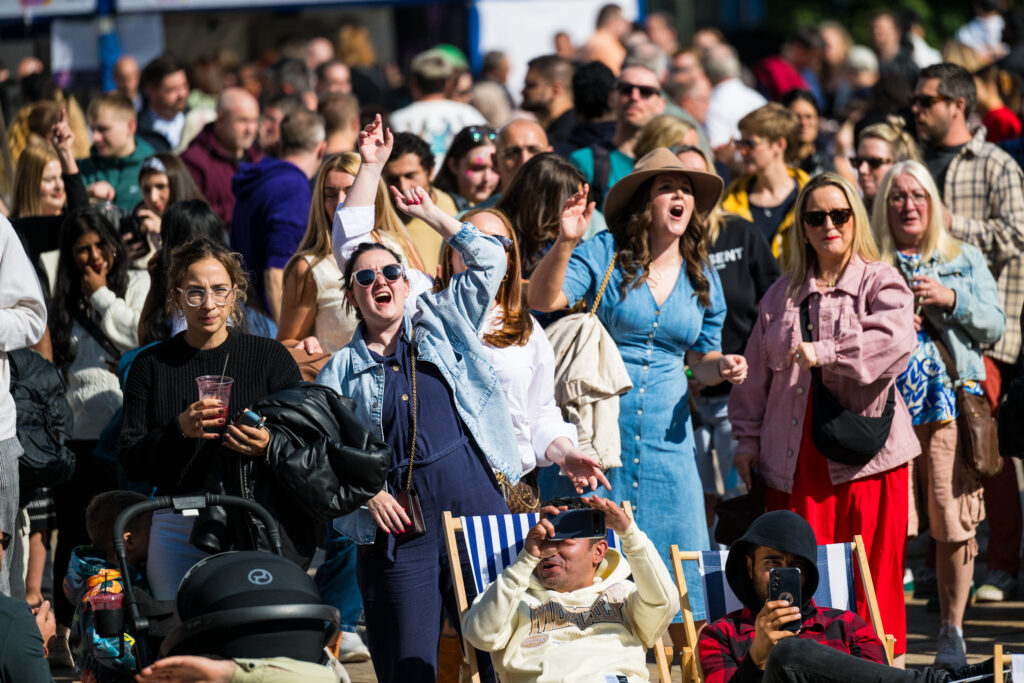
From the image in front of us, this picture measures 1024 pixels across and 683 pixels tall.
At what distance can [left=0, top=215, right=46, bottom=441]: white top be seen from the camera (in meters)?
5.20

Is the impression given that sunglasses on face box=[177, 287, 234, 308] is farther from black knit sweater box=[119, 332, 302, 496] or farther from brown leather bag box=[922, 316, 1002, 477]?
brown leather bag box=[922, 316, 1002, 477]

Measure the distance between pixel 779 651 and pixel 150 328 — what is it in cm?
304

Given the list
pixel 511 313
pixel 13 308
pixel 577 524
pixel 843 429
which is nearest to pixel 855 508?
pixel 843 429

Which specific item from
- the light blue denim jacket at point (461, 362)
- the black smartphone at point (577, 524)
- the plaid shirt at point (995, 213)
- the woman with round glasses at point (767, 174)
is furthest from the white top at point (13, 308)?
the plaid shirt at point (995, 213)

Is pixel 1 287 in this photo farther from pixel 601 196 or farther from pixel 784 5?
pixel 784 5

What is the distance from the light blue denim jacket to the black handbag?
1.47m

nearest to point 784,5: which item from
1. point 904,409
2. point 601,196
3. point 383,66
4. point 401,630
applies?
point 383,66

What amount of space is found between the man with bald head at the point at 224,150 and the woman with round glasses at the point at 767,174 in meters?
3.26

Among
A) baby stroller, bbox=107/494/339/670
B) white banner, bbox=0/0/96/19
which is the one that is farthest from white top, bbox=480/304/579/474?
white banner, bbox=0/0/96/19

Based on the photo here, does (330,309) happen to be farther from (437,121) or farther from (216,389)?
(437,121)

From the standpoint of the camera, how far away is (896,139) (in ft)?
25.8

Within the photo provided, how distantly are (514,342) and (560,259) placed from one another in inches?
17.5

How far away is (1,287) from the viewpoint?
17.2 ft

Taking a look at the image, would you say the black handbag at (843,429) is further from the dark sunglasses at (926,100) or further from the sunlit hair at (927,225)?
the dark sunglasses at (926,100)
